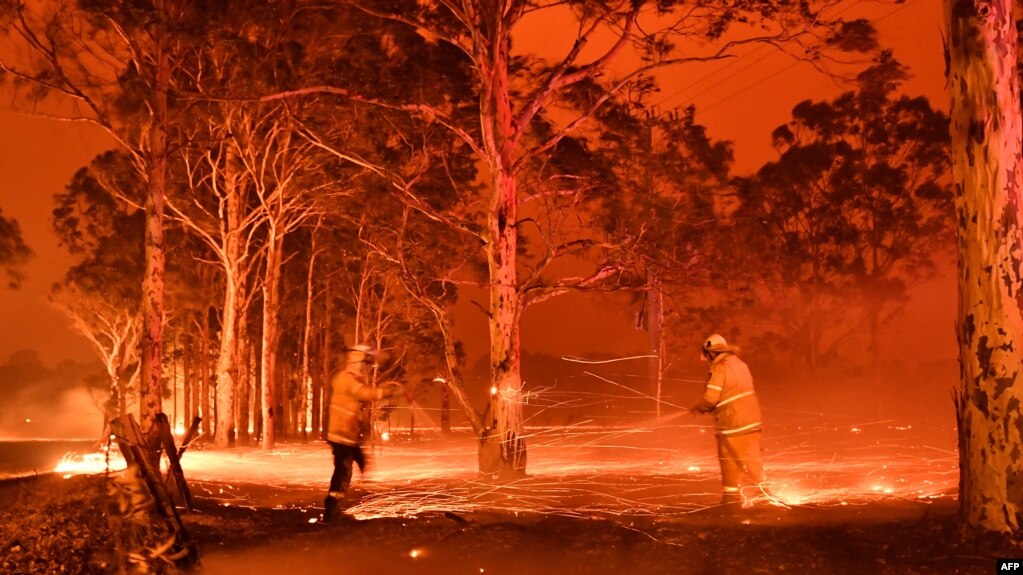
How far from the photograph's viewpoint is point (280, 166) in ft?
90.0

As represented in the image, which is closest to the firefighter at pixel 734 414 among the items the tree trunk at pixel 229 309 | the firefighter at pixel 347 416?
the firefighter at pixel 347 416

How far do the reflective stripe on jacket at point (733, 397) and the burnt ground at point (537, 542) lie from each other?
88 centimetres

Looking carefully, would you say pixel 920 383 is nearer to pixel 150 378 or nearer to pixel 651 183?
pixel 651 183

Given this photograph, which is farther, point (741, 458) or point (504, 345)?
point (504, 345)

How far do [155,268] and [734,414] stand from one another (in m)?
9.18

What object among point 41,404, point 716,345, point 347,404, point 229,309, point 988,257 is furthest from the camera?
point 41,404

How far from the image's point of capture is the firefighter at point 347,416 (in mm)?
9922

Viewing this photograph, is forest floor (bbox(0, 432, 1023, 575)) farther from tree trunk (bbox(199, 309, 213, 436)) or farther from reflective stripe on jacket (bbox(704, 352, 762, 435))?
tree trunk (bbox(199, 309, 213, 436))

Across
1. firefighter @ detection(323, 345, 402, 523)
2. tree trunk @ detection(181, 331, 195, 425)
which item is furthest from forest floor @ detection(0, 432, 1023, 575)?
tree trunk @ detection(181, 331, 195, 425)

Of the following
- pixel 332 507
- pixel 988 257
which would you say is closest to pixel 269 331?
pixel 332 507

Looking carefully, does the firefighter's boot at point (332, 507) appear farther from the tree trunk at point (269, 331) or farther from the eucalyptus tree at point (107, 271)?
the eucalyptus tree at point (107, 271)

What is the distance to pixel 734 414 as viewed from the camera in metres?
9.54

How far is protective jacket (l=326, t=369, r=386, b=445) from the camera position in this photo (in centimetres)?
990

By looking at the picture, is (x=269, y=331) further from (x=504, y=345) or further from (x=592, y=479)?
(x=592, y=479)
